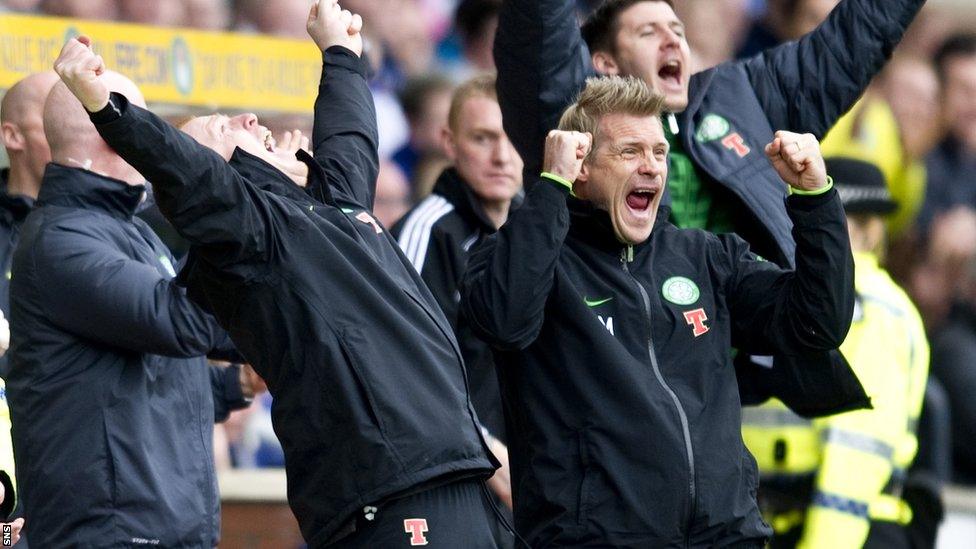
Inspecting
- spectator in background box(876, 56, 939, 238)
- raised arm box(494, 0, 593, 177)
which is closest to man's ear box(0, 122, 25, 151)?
raised arm box(494, 0, 593, 177)

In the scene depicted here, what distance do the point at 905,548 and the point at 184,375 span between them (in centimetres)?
301

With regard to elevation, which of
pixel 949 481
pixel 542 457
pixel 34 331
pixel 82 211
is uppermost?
pixel 82 211

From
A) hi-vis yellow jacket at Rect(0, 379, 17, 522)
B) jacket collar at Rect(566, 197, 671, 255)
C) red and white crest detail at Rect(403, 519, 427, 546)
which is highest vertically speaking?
jacket collar at Rect(566, 197, 671, 255)

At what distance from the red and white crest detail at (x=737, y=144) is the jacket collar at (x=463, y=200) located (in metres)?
1.18

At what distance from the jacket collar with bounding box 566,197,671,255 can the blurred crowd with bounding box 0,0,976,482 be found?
2.16 m

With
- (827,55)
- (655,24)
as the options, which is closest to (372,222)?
(655,24)

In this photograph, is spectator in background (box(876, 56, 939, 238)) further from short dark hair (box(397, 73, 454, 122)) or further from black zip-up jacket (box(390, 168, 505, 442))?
black zip-up jacket (box(390, 168, 505, 442))

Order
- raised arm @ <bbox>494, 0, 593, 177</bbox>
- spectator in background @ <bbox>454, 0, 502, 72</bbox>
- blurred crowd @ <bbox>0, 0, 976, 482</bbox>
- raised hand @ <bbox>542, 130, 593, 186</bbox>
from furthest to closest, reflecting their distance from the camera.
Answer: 1. spectator in background @ <bbox>454, 0, 502, 72</bbox>
2. blurred crowd @ <bbox>0, 0, 976, 482</bbox>
3. raised arm @ <bbox>494, 0, 593, 177</bbox>
4. raised hand @ <bbox>542, 130, 593, 186</bbox>

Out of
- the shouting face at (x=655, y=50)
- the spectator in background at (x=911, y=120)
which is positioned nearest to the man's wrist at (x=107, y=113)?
the shouting face at (x=655, y=50)

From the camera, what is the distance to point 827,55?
17.7 ft

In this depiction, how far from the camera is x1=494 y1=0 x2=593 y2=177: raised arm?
490 centimetres

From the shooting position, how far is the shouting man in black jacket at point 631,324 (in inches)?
170

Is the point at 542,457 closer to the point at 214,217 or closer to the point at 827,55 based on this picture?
the point at 214,217

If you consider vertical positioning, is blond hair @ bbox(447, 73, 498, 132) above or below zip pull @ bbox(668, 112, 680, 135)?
above
